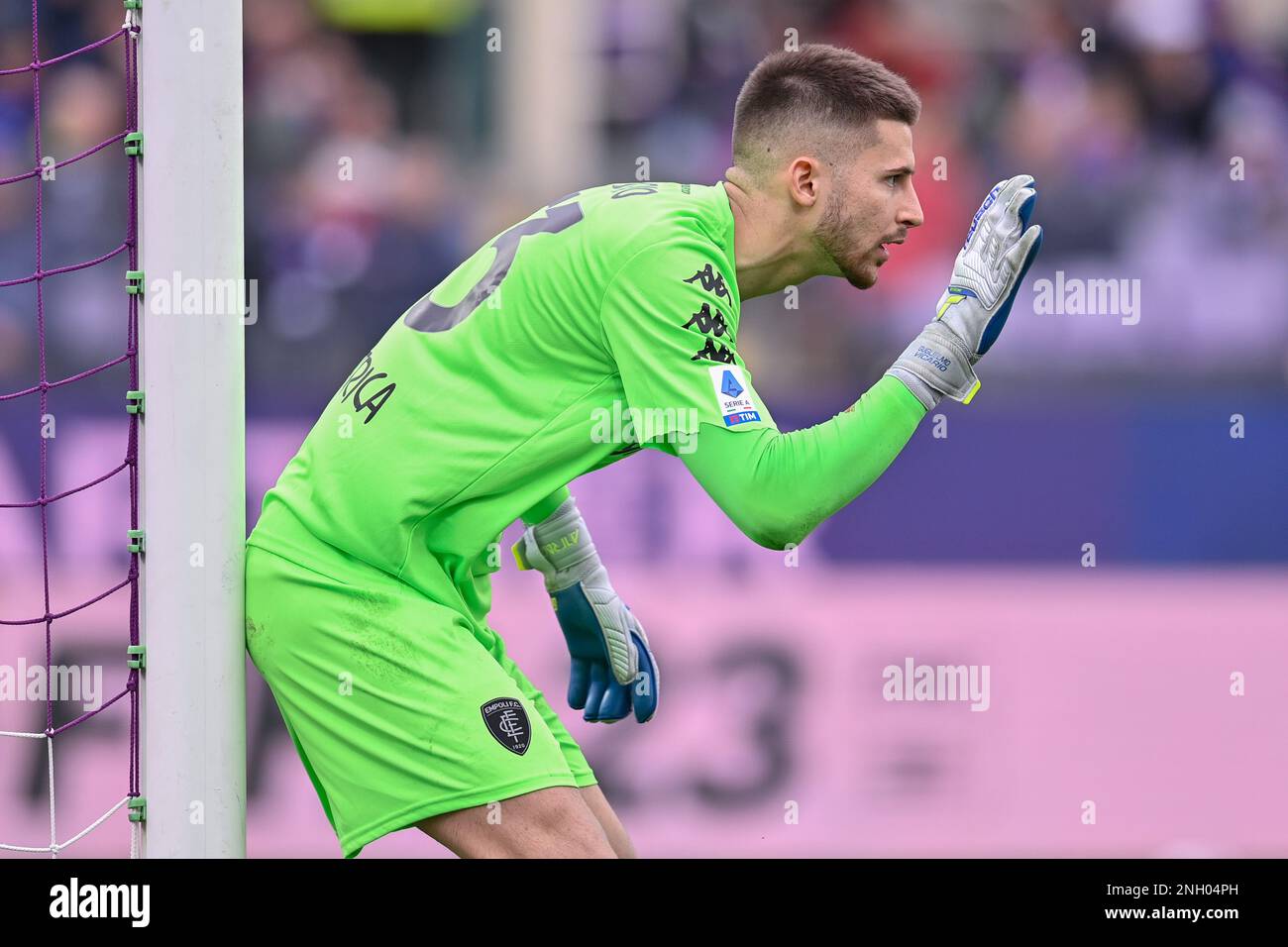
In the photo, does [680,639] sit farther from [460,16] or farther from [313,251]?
[460,16]

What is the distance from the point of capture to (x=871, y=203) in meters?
3.56

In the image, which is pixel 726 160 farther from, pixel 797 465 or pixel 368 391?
pixel 797 465

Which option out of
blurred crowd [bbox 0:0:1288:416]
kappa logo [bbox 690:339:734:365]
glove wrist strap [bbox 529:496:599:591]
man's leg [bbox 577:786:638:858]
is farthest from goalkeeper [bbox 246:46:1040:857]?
blurred crowd [bbox 0:0:1288:416]

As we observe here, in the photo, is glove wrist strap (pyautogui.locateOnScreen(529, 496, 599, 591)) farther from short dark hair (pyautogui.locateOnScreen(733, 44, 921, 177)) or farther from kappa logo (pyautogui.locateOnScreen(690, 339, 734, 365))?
short dark hair (pyautogui.locateOnScreen(733, 44, 921, 177))

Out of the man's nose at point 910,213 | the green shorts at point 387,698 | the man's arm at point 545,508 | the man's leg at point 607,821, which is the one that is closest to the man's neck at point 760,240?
the man's nose at point 910,213

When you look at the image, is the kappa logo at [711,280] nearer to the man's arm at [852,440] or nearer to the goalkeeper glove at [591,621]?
the man's arm at [852,440]

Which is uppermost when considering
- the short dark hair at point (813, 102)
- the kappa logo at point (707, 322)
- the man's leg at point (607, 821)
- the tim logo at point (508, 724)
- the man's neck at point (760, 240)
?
the short dark hair at point (813, 102)

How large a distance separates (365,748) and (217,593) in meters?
0.40

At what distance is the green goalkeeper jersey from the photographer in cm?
330

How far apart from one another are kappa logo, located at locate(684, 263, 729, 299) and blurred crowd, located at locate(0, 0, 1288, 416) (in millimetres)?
3911

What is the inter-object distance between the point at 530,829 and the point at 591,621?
2.47 ft

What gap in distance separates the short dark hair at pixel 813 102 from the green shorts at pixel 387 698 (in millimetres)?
1079

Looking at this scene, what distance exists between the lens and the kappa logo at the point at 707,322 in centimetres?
329
